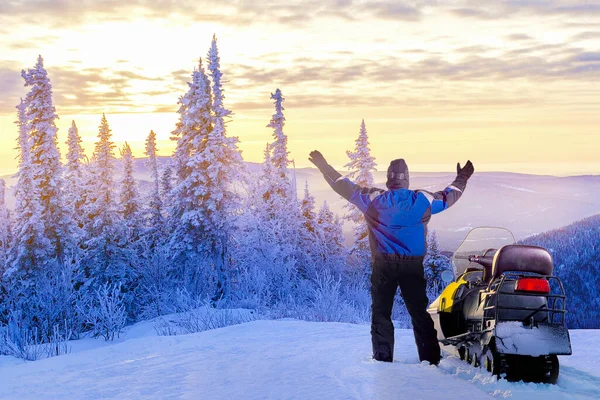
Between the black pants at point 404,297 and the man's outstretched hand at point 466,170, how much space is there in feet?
3.76

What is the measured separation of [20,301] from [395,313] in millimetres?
19094

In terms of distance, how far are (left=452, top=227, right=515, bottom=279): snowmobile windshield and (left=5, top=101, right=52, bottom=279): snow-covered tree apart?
29.3m

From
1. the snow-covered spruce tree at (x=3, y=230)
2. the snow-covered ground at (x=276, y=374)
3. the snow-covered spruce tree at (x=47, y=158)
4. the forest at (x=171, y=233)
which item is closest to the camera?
the snow-covered ground at (x=276, y=374)

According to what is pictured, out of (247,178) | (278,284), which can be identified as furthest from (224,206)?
(278,284)

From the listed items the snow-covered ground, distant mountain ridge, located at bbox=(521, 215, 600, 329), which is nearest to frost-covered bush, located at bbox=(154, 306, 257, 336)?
the snow-covered ground

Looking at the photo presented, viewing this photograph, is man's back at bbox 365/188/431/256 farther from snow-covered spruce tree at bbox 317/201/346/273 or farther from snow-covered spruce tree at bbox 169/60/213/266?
snow-covered spruce tree at bbox 317/201/346/273

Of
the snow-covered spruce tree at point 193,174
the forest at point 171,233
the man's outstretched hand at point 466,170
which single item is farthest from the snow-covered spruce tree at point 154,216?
the man's outstretched hand at point 466,170

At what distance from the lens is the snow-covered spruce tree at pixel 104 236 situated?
3719 centimetres

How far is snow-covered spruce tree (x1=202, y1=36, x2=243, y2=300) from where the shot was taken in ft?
101

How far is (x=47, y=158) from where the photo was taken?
109 feet

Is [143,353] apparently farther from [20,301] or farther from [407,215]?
[20,301]

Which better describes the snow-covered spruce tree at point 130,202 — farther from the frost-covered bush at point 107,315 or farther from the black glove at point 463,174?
the black glove at point 463,174

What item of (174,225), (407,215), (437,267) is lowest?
(437,267)

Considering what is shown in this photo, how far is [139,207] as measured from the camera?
42875 millimetres
